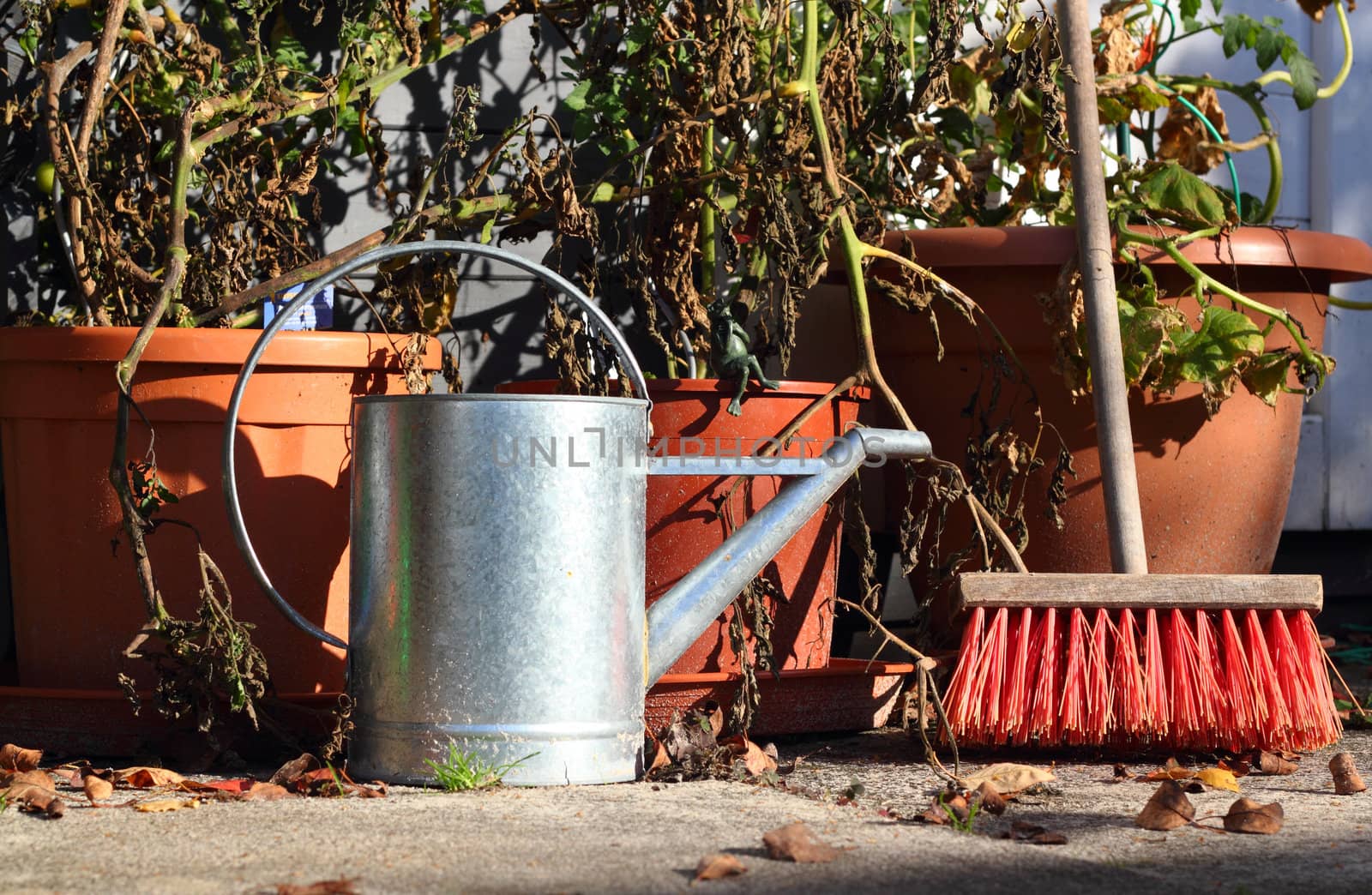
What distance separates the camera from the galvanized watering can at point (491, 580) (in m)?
1.69

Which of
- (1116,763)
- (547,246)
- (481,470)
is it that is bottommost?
(1116,763)

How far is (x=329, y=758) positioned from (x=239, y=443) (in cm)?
45

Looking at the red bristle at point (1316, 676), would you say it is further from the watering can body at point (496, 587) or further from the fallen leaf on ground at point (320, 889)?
the fallen leaf on ground at point (320, 889)

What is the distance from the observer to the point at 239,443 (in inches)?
75.2

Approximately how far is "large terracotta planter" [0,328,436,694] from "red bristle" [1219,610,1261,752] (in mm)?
1205

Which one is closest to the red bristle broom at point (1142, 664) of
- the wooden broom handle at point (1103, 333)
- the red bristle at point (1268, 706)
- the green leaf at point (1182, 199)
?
the red bristle at point (1268, 706)

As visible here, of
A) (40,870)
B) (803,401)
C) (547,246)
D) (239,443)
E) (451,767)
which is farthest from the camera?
(547,246)

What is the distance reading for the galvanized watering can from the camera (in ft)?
5.54

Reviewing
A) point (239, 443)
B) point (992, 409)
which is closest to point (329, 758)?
point (239, 443)

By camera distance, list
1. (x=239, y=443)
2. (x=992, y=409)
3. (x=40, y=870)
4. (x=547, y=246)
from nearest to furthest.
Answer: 1. (x=40, y=870)
2. (x=239, y=443)
3. (x=992, y=409)
4. (x=547, y=246)

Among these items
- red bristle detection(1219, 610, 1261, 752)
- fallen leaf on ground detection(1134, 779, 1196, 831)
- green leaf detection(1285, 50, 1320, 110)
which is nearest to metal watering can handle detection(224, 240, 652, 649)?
fallen leaf on ground detection(1134, 779, 1196, 831)

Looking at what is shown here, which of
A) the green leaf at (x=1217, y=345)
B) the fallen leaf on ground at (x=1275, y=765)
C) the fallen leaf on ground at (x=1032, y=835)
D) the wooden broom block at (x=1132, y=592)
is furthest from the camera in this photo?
the green leaf at (x=1217, y=345)

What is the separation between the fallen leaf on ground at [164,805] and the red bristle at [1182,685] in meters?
1.24

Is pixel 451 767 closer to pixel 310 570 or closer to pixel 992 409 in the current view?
→ pixel 310 570
